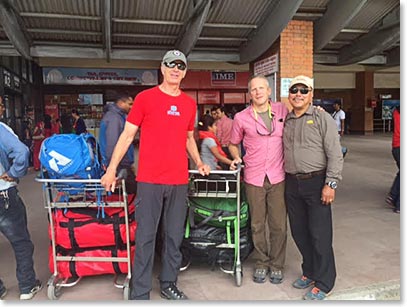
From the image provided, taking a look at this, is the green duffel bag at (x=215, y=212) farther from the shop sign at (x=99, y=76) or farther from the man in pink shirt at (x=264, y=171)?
the shop sign at (x=99, y=76)

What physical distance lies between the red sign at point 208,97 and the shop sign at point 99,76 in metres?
2.04

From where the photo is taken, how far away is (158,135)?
274 centimetres

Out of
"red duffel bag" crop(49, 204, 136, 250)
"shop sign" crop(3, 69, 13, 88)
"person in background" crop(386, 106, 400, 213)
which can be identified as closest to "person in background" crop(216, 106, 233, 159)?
"person in background" crop(386, 106, 400, 213)

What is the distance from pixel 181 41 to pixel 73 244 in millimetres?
6232

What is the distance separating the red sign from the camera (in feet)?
53.3

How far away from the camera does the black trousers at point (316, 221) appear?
2.91 meters

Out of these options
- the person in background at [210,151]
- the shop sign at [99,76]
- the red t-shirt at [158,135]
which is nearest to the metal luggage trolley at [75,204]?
the red t-shirt at [158,135]

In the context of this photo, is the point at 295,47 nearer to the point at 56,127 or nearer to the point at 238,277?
the point at 238,277

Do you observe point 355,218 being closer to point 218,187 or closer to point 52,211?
point 218,187

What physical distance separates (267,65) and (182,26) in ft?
7.01

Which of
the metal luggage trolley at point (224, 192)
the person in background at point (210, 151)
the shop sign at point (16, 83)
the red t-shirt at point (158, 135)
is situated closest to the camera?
the red t-shirt at point (158, 135)

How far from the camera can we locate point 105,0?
6461 millimetres

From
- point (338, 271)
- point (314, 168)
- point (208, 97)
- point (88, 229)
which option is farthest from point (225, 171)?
point (208, 97)

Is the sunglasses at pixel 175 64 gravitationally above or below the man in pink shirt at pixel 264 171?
above
